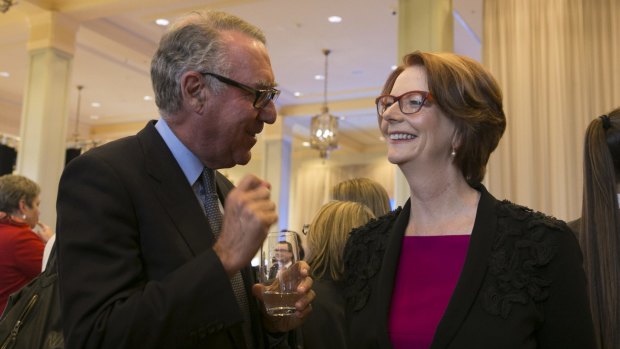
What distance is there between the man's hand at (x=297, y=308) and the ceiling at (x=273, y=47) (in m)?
5.93

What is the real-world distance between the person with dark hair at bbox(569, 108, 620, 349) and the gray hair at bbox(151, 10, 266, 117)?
112cm

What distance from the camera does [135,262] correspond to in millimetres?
1271

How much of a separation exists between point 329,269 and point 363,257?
27.7 inches

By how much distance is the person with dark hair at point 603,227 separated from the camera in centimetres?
174

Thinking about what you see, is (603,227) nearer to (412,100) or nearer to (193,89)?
(412,100)

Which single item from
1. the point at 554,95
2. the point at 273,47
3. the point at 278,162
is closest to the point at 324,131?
the point at 273,47

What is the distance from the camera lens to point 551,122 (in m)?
4.48

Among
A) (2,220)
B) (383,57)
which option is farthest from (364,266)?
(383,57)

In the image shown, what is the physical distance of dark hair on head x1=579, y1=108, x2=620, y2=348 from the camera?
5.70 ft

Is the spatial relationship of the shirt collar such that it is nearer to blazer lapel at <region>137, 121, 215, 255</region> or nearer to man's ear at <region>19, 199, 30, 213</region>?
blazer lapel at <region>137, 121, 215, 255</region>

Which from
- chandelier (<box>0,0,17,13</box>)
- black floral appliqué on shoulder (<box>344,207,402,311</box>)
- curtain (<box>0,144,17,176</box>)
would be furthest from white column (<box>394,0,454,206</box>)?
curtain (<box>0,144,17,176</box>)

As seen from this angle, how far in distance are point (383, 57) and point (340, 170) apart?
726 centimetres

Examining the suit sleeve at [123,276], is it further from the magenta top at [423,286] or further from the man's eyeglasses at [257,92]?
the magenta top at [423,286]

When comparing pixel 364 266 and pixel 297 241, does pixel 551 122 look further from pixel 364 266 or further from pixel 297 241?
pixel 297 241
